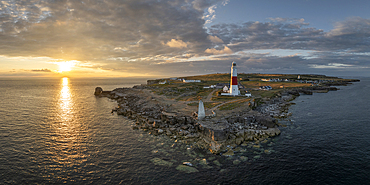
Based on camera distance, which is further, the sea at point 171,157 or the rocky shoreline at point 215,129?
the rocky shoreline at point 215,129

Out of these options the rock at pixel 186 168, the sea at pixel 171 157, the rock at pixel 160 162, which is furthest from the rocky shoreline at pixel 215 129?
the rock at pixel 160 162


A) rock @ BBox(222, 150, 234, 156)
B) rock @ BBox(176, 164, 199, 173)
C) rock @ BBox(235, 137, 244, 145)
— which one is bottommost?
rock @ BBox(176, 164, 199, 173)

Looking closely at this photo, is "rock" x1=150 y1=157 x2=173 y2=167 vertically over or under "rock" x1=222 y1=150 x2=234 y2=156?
under

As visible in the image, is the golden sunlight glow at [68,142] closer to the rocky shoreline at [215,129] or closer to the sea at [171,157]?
the sea at [171,157]

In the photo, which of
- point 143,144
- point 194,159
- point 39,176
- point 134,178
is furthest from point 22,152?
point 194,159

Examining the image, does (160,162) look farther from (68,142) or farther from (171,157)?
(68,142)

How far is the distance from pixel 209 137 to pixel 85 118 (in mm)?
37284

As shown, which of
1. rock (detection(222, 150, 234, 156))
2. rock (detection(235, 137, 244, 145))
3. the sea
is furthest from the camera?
rock (detection(235, 137, 244, 145))

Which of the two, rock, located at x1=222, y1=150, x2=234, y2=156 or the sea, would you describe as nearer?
A: the sea

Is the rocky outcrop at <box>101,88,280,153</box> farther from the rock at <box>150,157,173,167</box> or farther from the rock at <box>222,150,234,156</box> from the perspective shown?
the rock at <box>150,157,173,167</box>

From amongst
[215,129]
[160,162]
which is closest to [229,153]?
[215,129]

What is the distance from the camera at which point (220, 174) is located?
19578 millimetres

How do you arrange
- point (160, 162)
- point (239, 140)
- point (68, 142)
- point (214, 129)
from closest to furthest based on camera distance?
point (160, 162) → point (239, 140) → point (214, 129) → point (68, 142)

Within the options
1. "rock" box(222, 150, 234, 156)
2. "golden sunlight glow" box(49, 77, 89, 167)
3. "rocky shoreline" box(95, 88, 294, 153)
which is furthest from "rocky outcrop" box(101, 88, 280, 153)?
"golden sunlight glow" box(49, 77, 89, 167)
